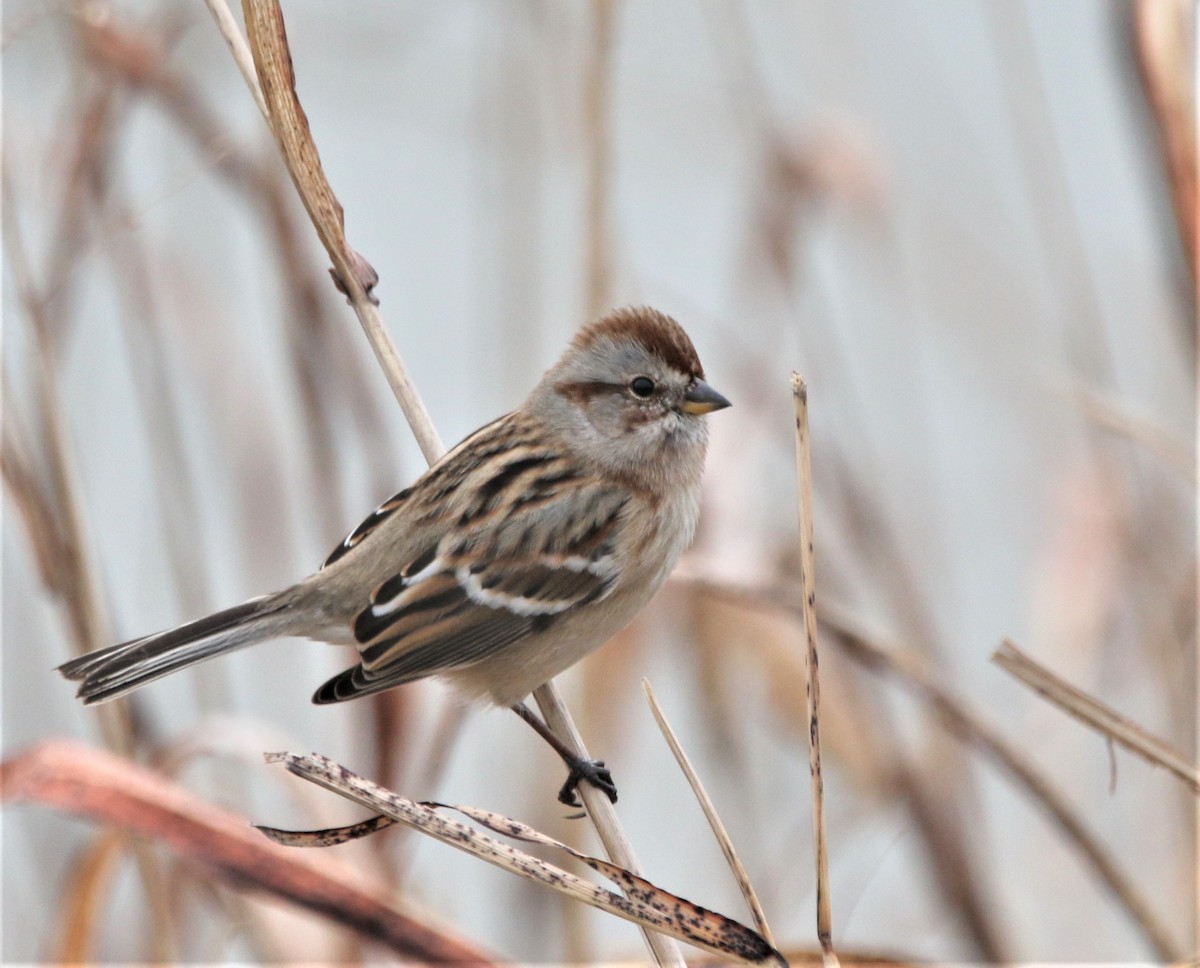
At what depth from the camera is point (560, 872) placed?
157 centimetres

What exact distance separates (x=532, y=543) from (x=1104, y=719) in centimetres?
104

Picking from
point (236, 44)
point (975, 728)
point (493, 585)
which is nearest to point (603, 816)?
point (493, 585)

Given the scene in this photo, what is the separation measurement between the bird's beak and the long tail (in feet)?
2.62

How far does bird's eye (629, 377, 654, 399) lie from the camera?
2.63m

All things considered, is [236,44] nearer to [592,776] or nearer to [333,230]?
[333,230]

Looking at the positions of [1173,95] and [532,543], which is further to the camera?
[532,543]

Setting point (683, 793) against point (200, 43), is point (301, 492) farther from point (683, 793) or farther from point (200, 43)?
point (683, 793)

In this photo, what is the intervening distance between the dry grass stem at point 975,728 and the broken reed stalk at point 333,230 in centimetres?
47

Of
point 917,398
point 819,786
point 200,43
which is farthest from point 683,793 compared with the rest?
point 819,786

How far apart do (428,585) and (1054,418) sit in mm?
2245

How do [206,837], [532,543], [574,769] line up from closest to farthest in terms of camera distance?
[206,837] → [574,769] → [532,543]

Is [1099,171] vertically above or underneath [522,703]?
above

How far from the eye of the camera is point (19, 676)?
10.2 ft

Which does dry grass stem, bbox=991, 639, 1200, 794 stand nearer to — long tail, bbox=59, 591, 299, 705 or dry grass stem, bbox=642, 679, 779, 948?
dry grass stem, bbox=642, 679, 779, 948
